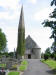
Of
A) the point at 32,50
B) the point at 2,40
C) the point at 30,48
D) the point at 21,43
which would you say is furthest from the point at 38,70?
the point at 32,50

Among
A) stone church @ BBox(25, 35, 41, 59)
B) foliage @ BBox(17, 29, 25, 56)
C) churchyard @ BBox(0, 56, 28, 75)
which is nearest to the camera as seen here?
churchyard @ BBox(0, 56, 28, 75)

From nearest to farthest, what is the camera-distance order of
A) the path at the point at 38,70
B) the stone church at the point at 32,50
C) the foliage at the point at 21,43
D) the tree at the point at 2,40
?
the path at the point at 38,70 → the tree at the point at 2,40 → the foliage at the point at 21,43 → the stone church at the point at 32,50

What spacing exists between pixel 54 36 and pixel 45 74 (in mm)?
9324

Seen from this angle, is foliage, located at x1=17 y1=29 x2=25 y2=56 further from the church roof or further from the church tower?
the church roof

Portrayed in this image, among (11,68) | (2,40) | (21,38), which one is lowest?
(11,68)

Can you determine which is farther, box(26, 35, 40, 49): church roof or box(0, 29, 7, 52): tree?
box(26, 35, 40, 49): church roof

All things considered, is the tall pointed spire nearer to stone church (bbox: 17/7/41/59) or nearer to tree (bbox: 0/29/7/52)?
stone church (bbox: 17/7/41/59)

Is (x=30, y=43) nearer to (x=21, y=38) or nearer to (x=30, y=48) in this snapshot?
(x=30, y=48)

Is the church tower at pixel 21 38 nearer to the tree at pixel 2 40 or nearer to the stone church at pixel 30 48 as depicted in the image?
the stone church at pixel 30 48

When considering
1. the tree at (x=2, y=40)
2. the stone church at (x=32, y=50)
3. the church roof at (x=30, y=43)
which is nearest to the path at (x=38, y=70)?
the tree at (x=2, y=40)

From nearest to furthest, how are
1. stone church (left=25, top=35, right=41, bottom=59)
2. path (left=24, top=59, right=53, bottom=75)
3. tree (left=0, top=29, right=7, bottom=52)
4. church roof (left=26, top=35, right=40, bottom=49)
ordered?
1. path (left=24, top=59, right=53, bottom=75)
2. tree (left=0, top=29, right=7, bottom=52)
3. stone church (left=25, top=35, right=41, bottom=59)
4. church roof (left=26, top=35, right=40, bottom=49)

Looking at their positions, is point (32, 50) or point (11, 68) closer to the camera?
point (11, 68)

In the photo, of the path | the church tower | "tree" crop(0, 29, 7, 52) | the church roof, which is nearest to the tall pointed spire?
the church tower

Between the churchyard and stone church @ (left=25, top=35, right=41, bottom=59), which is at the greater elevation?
stone church @ (left=25, top=35, right=41, bottom=59)
